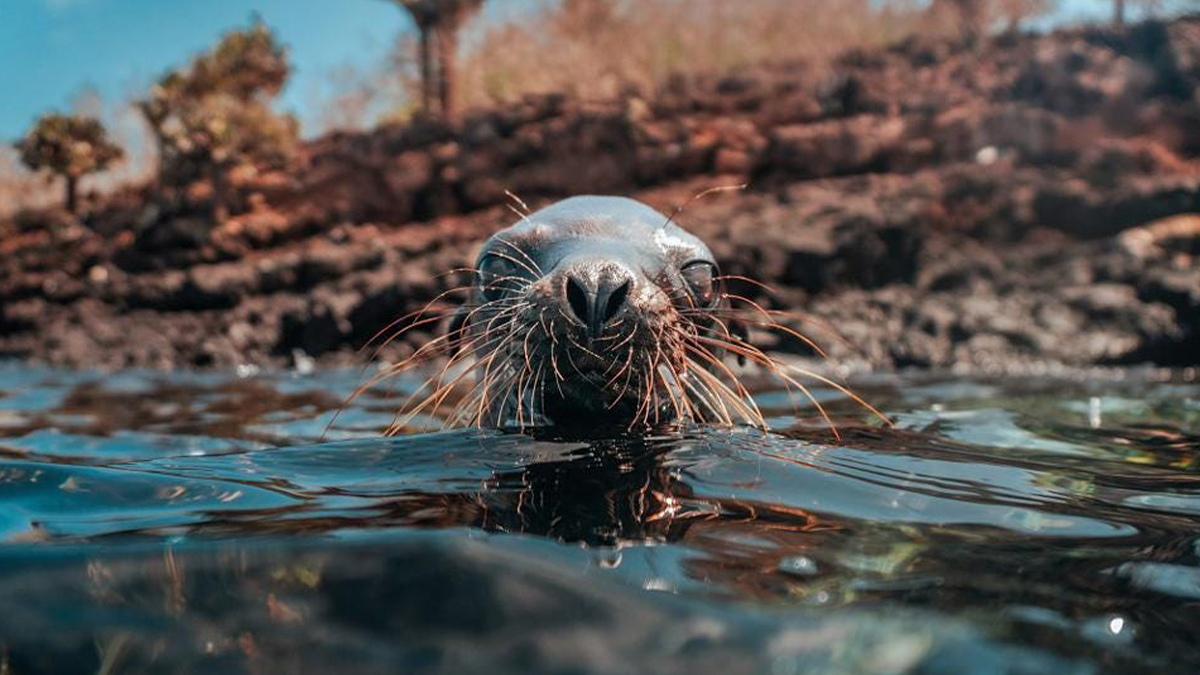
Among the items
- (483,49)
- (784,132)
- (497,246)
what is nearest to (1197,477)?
(497,246)

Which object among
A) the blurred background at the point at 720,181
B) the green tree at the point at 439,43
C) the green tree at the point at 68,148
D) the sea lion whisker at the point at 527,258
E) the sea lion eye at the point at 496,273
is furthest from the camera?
the green tree at the point at 439,43

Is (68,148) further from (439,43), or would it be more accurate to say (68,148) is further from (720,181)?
(720,181)

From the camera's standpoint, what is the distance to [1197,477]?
2.41m

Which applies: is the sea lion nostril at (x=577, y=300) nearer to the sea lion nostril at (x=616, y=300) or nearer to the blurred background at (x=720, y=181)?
the sea lion nostril at (x=616, y=300)

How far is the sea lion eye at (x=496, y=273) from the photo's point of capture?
3.03 metres

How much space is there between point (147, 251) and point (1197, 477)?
43.6 ft

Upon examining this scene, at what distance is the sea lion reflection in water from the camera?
245 cm

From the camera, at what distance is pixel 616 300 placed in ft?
8.12

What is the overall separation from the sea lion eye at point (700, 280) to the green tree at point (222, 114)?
11507 mm

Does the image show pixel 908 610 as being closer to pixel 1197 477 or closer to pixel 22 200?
pixel 1197 477

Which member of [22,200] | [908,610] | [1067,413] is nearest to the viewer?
[908,610]

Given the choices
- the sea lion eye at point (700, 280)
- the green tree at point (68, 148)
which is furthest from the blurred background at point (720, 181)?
the sea lion eye at point (700, 280)

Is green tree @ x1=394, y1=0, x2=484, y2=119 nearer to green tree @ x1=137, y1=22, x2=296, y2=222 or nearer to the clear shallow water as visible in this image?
green tree @ x1=137, y1=22, x2=296, y2=222

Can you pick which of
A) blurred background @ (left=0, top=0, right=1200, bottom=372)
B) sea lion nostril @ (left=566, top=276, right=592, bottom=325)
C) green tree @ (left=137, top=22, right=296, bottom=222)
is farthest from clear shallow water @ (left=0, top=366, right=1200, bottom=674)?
green tree @ (left=137, top=22, right=296, bottom=222)
